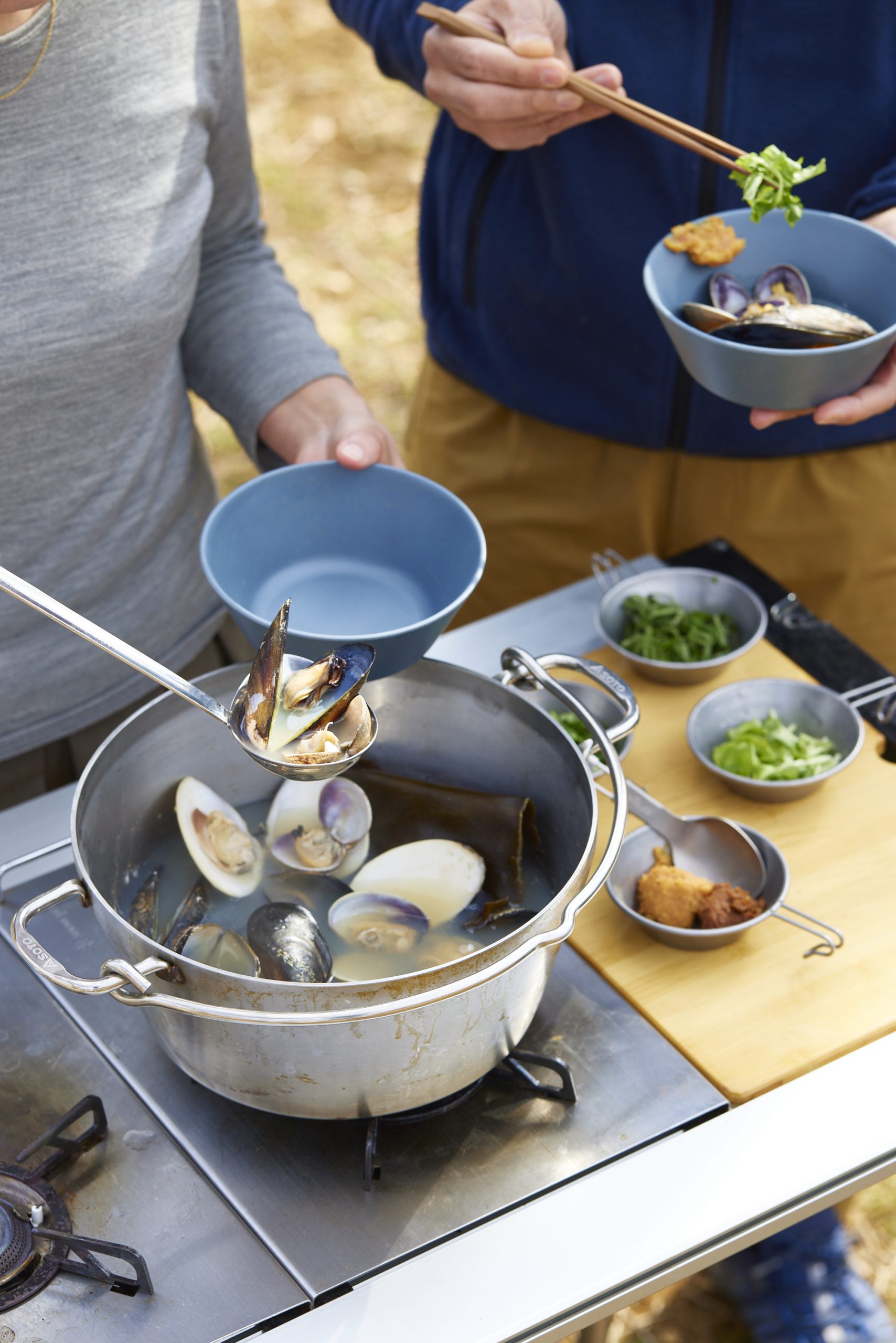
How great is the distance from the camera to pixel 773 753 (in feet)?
4.17

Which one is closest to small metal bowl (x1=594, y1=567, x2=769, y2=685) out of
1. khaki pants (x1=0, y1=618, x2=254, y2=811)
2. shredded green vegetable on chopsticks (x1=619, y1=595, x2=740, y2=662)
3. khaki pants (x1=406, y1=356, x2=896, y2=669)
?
shredded green vegetable on chopsticks (x1=619, y1=595, x2=740, y2=662)

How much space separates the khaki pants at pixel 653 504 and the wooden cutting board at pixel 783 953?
1.51 ft

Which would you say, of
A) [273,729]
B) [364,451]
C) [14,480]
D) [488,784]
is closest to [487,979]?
[273,729]

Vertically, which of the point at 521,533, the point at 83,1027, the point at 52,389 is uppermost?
the point at 52,389

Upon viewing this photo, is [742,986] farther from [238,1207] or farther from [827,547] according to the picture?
[827,547]

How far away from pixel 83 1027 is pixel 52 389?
0.57 meters

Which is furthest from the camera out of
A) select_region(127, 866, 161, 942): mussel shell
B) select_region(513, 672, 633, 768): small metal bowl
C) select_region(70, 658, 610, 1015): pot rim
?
select_region(513, 672, 633, 768): small metal bowl

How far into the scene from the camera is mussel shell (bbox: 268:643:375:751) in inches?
34.0

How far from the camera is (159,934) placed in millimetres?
977

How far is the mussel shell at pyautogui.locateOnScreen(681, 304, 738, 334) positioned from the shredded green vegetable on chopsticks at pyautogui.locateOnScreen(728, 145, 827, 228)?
0.12 m

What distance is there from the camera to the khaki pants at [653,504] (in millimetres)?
1667

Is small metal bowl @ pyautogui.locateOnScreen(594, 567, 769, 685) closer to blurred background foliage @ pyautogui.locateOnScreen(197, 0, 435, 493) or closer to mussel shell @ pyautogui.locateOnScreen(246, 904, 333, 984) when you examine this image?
mussel shell @ pyautogui.locateOnScreen(246, 904, 333, 984)

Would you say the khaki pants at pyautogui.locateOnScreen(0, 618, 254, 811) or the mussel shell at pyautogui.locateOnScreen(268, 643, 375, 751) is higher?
the mussel shell at pyautogui.locateOnScreen(268, 643, 375, 751)

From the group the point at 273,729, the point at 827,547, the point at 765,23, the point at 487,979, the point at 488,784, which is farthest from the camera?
the point at 827,547
